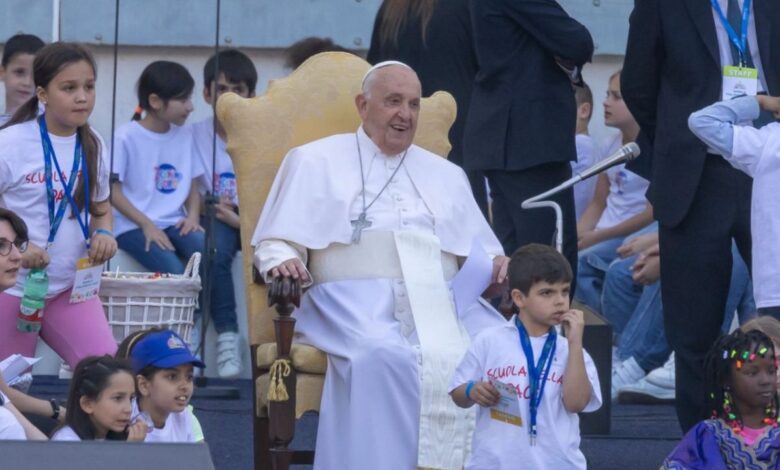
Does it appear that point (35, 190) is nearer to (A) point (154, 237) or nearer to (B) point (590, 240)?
(A) point (154, 237)

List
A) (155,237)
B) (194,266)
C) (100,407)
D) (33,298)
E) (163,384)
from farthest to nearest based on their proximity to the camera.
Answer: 1. (155,237)
2. (194,266)
3. (33,298)
4. (163,384)
5. (100,407)

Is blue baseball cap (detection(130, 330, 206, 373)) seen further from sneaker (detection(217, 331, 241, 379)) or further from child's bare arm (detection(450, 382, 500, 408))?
sneaker (detection(217, 331, 241, 379))

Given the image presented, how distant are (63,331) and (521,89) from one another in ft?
6.24

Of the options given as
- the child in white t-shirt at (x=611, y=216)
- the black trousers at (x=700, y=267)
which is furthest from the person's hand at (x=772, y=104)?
the child in white t-shirt at (x=611, y=216)

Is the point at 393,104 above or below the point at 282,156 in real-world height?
above

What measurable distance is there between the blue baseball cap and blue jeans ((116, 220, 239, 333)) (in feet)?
9.66

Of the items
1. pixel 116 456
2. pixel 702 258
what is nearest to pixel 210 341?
pixel 702 258

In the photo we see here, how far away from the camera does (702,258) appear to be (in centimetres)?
550

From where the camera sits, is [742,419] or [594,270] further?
[594,270]

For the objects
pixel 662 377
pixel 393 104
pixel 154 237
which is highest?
pixel 393 104

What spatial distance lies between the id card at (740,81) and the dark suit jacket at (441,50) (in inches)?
68.9

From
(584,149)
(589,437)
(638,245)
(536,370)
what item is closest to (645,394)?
(638,245)

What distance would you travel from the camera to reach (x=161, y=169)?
8.05 m

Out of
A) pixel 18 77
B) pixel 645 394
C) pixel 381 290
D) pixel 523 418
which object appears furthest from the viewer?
pixel 645 394
